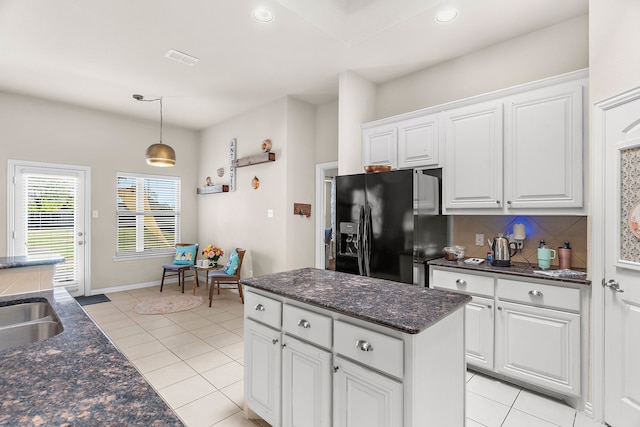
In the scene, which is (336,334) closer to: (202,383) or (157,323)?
(202,383)

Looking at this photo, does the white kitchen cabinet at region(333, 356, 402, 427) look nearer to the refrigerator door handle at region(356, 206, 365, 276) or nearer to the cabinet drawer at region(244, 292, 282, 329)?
the cabinet drawer at region(244, 292, 282, 329)

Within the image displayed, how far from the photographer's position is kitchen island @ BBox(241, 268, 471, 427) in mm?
1347

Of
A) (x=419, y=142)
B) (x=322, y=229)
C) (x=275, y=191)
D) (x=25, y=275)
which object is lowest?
(x=25, y=275)

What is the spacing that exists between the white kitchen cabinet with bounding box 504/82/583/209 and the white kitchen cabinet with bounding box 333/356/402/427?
2.01 metres

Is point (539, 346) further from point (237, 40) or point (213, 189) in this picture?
point (213, 189)

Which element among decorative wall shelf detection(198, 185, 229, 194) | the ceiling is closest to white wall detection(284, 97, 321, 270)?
the ceiling

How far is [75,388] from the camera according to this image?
795 mm

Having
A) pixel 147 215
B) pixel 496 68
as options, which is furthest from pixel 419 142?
pixel 147 215

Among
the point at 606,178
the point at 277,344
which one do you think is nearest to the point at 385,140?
the point at 606,178

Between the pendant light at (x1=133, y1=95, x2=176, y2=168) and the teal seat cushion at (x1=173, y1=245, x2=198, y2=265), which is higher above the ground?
the pendant light at (x1=133, y1=95, x2=176, y2=168)

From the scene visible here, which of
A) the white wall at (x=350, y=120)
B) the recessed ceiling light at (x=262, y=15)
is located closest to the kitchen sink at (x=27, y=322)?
the recessed ceiling light at (x=262, y=15)

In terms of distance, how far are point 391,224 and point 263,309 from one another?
150 centimetres

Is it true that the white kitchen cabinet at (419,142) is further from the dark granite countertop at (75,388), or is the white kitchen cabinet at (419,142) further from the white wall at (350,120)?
the dark granite countertop at (75,388)

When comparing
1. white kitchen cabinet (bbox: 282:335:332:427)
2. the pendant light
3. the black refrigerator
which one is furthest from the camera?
the pendant light
